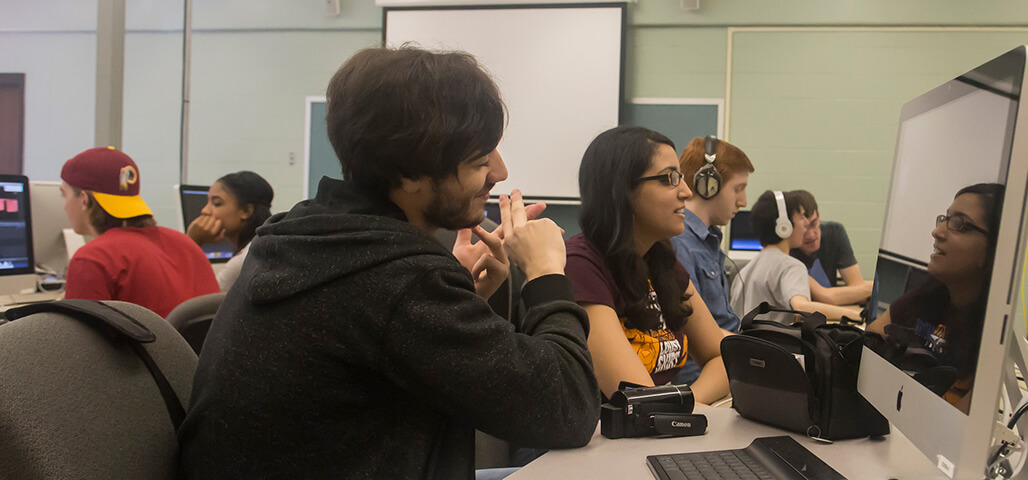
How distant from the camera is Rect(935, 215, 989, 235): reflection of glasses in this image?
717mm

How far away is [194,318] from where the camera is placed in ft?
4.47

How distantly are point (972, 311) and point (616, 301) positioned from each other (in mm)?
925

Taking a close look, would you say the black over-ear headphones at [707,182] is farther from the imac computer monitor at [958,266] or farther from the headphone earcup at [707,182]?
the imac computer monitor at [958,266]

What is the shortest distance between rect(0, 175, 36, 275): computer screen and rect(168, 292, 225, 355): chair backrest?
2.01m

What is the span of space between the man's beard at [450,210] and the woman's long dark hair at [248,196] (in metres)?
2.43

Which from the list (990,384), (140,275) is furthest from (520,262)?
(140,275)

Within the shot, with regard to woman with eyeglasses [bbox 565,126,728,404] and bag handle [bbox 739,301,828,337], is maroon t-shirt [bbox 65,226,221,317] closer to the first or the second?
woman with eyeglasses [bbox 565,126,728,404]

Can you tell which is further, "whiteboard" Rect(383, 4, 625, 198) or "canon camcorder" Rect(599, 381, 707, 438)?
"whiteboard" Rect(383, 4, 625, 198)

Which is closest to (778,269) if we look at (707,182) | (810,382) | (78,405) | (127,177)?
(707,182)

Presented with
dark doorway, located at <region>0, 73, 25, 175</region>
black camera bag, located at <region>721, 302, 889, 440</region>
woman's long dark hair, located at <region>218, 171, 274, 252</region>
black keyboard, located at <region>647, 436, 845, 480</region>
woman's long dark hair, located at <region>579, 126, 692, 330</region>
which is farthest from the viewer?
dark doorway, located at <region>0, 73, 25, 175</region>

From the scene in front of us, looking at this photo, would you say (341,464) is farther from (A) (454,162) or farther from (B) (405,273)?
(A) (454,162)

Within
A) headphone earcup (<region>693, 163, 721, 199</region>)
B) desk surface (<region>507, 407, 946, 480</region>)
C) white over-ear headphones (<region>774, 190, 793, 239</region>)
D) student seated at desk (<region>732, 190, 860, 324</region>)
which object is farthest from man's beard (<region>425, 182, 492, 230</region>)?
white over-ear headphones (<region>774, 190, 793, 239</region>)

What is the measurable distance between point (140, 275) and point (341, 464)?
1.69 metres

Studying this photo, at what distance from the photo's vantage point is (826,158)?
518cm
